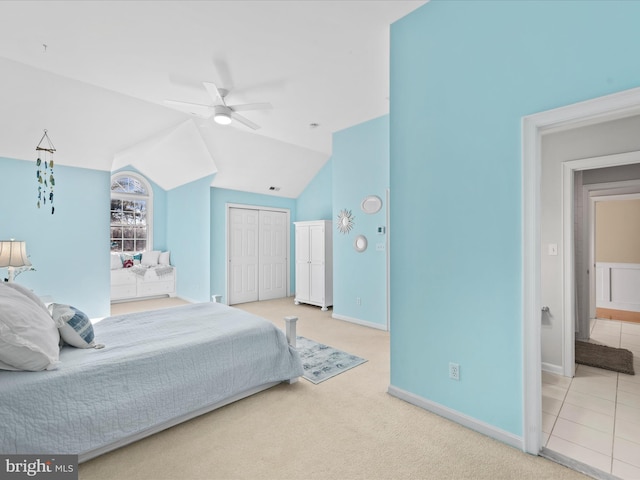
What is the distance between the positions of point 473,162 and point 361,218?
8.78 ft

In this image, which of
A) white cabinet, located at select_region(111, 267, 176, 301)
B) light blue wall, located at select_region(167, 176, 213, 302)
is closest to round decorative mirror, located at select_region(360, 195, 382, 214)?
light blue wall, located at select_region(167, 176, 213, 302)

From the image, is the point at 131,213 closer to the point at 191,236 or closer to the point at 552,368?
the point at 191,236

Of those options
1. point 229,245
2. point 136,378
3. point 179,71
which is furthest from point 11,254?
point 229,245

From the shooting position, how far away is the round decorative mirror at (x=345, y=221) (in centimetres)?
486

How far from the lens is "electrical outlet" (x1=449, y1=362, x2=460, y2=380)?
214 cm

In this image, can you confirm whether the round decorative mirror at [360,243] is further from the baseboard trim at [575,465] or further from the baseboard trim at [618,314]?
the baseboard trim at [618,314]

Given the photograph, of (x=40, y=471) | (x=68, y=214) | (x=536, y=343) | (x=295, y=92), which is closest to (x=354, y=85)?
(x=295, y=92)

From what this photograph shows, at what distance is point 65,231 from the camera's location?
4.67m

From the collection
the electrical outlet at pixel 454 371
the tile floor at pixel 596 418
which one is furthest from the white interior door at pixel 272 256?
the tile floor at pixel 596 418

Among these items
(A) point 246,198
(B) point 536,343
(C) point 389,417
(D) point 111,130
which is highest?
(D) point 111,130

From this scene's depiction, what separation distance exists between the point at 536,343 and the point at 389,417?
1106mm

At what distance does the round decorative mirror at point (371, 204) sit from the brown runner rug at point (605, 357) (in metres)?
2.87

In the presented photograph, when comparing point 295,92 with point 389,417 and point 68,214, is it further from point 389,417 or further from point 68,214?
point 68,214

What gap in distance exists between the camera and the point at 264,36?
2623 millimetres
